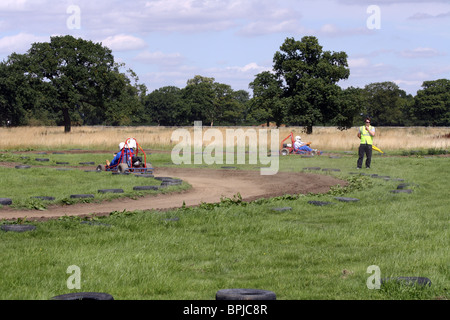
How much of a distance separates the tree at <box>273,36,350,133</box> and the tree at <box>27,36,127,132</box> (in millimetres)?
17173

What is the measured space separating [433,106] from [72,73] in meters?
82.1

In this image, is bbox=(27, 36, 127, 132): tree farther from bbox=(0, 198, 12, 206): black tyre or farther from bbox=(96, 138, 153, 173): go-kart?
bbox=(0, 198, 12, 206): black tyre

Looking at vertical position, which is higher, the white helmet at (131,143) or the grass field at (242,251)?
the white helmet at (131,143)

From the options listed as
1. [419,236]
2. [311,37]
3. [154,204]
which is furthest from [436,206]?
[311,37]

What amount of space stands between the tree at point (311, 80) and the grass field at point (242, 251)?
122 ft

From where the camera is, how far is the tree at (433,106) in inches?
4493

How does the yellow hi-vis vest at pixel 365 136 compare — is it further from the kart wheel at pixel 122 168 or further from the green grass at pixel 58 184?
→ the kart wheel at pixel 122 168

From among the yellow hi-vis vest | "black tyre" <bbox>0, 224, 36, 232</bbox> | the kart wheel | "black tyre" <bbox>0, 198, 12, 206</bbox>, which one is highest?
the yellow hi-vis vest

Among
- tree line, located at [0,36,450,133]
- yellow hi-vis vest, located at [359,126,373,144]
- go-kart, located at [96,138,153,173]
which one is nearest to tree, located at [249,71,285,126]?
tree line, located at [0,36,450,133]

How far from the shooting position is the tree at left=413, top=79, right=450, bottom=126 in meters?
114

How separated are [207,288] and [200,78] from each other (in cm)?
13658

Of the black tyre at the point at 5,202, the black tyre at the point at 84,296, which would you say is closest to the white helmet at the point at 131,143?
the black tyre at the point at 5,202

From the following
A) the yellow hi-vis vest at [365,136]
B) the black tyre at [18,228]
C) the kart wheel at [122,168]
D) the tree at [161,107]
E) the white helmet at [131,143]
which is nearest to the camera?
the black tyre at [18,228]
